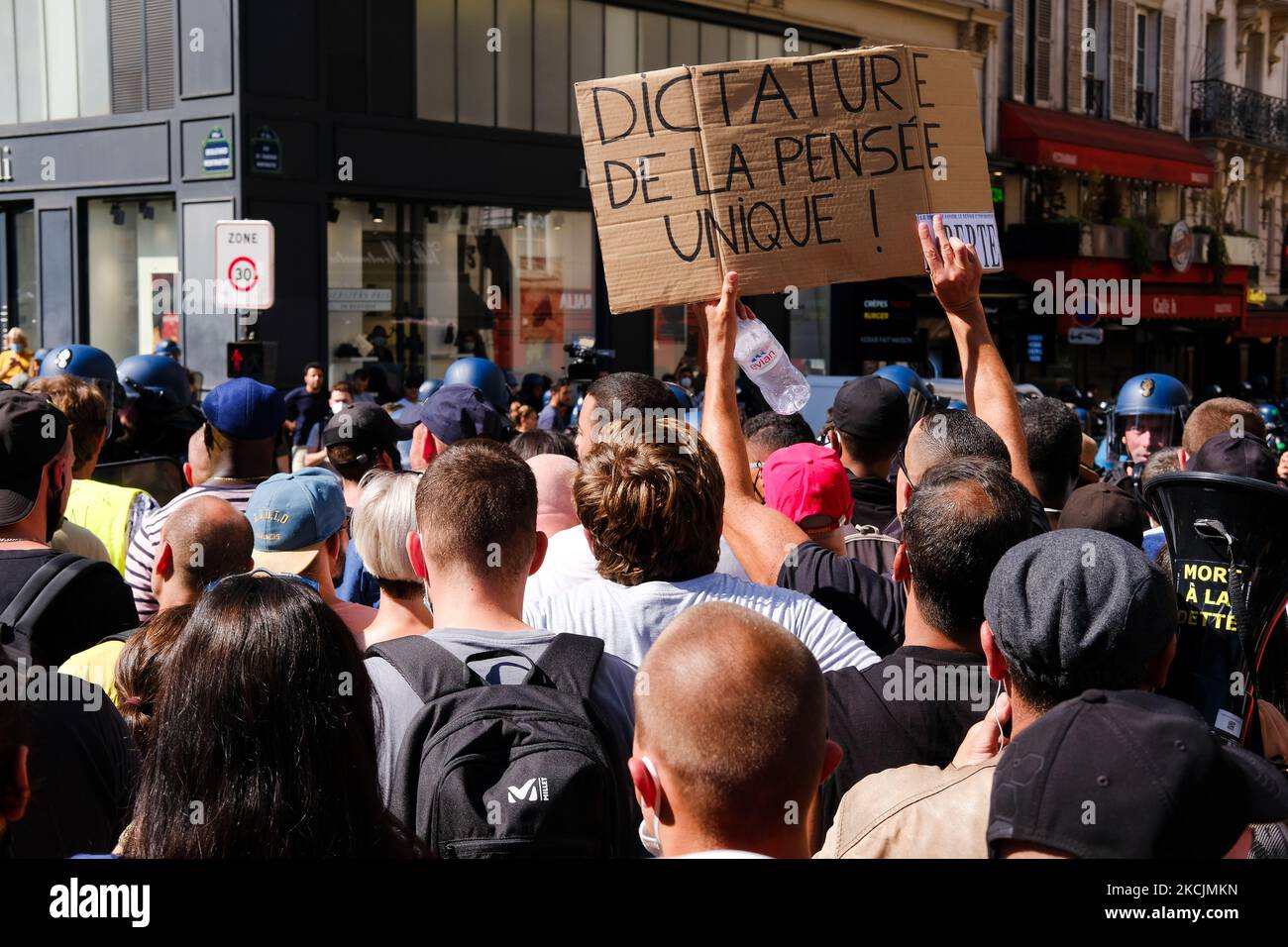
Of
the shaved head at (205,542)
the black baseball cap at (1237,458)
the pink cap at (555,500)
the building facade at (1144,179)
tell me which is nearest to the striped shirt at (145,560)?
the shaved head at (205,542)

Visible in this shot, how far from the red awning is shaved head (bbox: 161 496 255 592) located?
2614 centimetres

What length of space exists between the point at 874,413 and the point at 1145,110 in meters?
30.6

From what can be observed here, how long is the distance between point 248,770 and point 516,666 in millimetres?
725

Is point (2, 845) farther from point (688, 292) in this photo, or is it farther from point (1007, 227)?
point (1007, 227)

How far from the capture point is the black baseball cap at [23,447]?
12.1ft

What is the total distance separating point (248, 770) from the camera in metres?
2.14

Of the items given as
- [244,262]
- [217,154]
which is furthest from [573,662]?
[217,154]

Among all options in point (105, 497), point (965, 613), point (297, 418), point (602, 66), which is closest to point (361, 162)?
point (602, 66)

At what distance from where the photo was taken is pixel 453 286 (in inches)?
751

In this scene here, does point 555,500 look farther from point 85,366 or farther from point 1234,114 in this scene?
point 1234,114

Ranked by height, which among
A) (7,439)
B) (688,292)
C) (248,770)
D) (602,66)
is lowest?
(248,770)

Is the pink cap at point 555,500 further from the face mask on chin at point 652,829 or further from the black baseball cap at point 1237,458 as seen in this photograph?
the black baseball cap at point 1237,458

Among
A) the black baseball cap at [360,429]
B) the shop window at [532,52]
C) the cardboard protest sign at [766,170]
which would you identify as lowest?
the black baseball cap at [360,429]

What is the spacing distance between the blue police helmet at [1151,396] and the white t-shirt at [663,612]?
505cm
